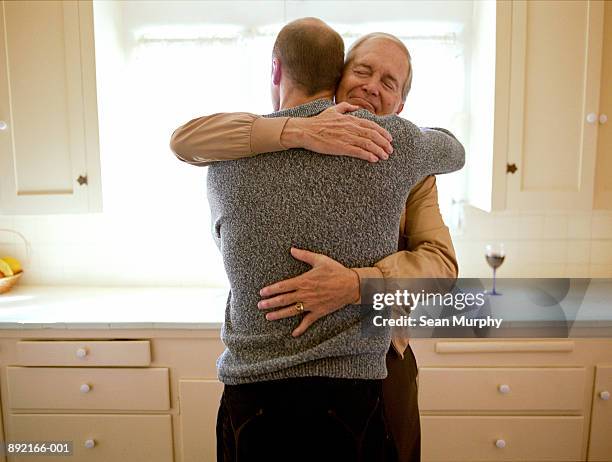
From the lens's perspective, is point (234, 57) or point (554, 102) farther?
point (234, 57)

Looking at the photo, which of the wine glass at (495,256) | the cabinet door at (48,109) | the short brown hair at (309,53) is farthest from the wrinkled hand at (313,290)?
the wine glass at (495,256)

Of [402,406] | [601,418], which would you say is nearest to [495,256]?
[601,418]

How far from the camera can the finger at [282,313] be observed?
2.84 ft

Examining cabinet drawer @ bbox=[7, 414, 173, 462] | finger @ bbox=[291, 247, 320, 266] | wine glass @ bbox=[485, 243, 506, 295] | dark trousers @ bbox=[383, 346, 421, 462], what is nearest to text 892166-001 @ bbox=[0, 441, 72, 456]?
cabinet drawer @ bbox=[7, 414, 173, 462]

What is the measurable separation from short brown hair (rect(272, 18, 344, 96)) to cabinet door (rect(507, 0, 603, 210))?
115 centimetres

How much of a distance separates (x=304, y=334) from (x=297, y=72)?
0.49 meters

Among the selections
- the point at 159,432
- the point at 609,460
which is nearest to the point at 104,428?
the point at 159,432

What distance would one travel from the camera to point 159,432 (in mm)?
1829

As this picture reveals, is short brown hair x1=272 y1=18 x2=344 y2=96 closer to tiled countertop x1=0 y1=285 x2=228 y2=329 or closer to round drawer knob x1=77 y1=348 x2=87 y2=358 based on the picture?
tiled countertop x1=0 y1=285 x2=228 y2=329

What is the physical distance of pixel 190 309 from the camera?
76.5 inches

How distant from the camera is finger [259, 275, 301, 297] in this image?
0.86 meters

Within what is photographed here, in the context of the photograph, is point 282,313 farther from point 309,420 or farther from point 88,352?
point 88,352

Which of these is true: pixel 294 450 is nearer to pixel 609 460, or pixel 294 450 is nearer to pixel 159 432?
pixel 159 432

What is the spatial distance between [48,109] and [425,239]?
1.62 metres
